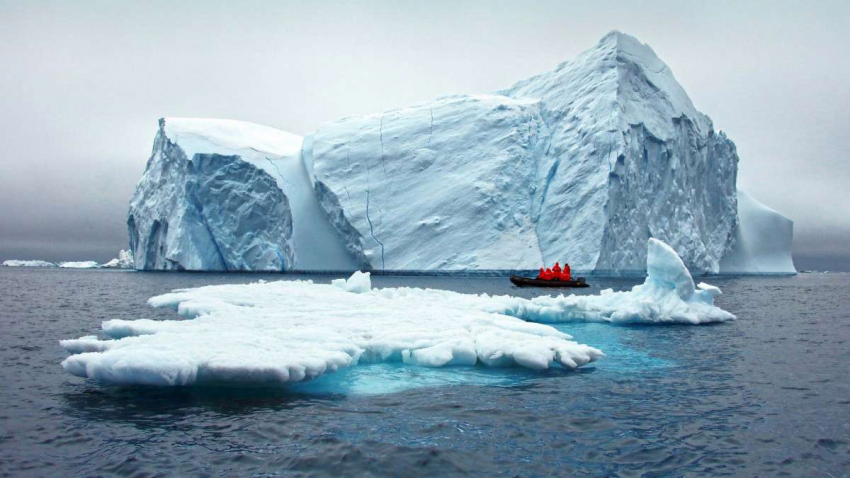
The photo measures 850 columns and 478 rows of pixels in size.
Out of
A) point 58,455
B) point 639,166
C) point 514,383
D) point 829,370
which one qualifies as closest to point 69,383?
point 58,455

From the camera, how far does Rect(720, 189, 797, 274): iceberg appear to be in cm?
4253

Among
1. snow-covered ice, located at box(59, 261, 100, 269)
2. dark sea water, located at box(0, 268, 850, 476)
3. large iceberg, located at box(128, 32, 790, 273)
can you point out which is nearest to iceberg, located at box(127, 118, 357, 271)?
large iceberg, located at box(128, 32, 790, 273)

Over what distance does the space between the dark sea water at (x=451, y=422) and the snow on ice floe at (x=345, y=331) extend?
10.2 inches

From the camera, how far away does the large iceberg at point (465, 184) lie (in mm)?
31109

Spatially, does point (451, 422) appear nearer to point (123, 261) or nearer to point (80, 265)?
point (123, 261)

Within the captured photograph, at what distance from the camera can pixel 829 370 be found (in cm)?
851

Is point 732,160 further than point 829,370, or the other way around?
point 732,160

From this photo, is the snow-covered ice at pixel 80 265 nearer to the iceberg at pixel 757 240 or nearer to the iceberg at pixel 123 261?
the iceberg at pixel 123 261

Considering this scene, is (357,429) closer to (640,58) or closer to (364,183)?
(364,183)

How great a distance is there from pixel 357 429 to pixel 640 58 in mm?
34357

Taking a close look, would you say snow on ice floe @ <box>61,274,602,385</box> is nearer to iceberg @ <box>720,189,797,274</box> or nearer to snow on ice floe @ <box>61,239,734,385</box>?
snow on ice floe @ <box>61,239,734,385</box>

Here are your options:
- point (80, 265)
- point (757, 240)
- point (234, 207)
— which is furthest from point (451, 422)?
point (80, 265)

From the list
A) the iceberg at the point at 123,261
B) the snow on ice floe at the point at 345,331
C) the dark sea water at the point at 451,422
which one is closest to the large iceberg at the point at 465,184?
the snow on ice floe at the point at 345,331

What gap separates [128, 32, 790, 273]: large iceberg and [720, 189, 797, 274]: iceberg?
281 inches
